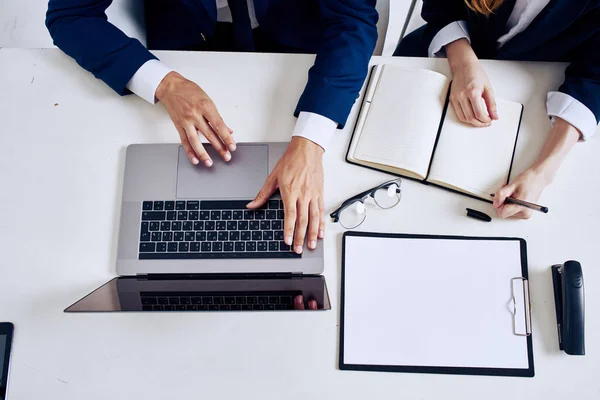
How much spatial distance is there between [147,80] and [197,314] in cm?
49

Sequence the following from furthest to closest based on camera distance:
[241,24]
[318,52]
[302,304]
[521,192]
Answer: [241,24] → [318,52] → [521,192] → [302,304]

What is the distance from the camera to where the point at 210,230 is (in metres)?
0.78

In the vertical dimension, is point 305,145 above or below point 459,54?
below

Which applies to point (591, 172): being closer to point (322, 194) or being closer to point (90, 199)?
point (322, 194)

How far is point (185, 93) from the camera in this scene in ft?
2.82

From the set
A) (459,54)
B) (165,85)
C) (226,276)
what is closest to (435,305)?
(226,276)

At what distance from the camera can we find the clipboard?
0.73m

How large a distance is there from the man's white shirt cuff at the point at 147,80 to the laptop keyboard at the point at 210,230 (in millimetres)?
238

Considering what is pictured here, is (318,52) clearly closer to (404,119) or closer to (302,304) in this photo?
(404,119)

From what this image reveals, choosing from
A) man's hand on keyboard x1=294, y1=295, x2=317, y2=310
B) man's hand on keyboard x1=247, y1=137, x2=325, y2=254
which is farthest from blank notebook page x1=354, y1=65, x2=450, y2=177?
man's hand on keyboard x1=294, y1=295, x2=317, y2=310

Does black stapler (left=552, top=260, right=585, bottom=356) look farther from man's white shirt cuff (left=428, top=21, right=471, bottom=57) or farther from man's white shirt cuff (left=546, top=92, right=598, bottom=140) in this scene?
man's white shirt cuff (left=428, top=21, right=471, bottom=57)

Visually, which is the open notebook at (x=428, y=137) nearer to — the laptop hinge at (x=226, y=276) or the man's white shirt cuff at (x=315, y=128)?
the man's white shirt cuff at (x=315, y=128)

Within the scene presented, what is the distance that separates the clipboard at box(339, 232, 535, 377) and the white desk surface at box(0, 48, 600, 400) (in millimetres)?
24

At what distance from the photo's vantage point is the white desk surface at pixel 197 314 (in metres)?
0.72
